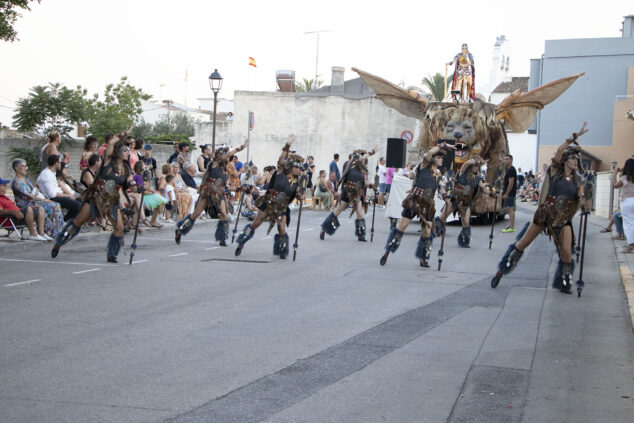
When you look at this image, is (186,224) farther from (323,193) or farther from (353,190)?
(323,193)

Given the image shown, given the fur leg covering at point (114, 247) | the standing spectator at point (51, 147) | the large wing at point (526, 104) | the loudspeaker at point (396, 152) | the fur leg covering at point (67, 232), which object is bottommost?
the fur leg covering at point (114, 247)

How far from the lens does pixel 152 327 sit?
7.79m

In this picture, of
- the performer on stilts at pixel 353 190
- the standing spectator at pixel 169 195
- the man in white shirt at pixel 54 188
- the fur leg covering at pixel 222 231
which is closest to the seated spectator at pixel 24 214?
the man in white shirt at pixel 54 188

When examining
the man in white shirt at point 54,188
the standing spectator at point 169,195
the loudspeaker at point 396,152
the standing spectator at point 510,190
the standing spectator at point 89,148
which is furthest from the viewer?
the loudspeaker at point 396,152

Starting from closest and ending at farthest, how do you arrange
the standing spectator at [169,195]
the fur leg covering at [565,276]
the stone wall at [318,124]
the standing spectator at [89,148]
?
1. the fur leg covering at [565,276]
2. the standing spectator at [89,148]
3. the standing spectator at [169,195]
4. the stone wall at [318,124]

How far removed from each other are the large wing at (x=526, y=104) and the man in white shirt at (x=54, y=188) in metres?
14.1

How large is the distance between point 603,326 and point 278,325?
348 centimetres

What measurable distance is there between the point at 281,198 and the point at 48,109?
36.0 metres

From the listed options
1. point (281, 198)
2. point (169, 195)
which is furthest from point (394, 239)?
point (169, 195)

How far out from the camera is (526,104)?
2503 centimetres

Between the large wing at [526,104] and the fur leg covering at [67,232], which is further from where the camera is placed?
the large wing at [526,104]

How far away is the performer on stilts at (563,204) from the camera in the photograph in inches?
419

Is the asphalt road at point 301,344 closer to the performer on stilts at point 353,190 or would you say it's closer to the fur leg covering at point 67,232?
the fur leg covering at point 67,232

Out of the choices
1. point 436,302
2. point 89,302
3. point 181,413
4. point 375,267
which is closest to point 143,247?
point 375,267
